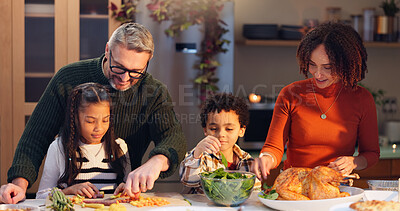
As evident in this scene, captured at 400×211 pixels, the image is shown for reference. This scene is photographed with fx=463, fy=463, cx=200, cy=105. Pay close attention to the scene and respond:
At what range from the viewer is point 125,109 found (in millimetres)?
1779

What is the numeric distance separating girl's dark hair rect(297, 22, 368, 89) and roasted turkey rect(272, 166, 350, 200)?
432 millimetres

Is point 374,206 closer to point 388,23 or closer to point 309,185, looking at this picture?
point 309,185

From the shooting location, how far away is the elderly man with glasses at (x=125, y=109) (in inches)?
63.8

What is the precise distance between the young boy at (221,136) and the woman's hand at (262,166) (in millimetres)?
105

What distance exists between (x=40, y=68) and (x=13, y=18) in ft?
1.27

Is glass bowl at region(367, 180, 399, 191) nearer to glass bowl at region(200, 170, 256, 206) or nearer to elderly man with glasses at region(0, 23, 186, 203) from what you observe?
glass bowl at region(200, 170, 256, 206)

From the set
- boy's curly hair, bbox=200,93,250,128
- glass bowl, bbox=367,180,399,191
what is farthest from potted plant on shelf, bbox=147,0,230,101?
glass bowl, bbox=367,180,399,191

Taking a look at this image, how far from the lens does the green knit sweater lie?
1.70 meters

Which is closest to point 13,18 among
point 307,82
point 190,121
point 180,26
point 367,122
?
point 180,26

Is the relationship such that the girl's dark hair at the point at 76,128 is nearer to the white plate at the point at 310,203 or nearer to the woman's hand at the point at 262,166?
the woman's hand at the point at 262,166

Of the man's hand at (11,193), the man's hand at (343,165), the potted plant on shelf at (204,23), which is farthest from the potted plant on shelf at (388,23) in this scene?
the man's hand at (11,193)

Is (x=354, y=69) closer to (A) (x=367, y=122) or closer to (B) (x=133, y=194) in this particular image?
(A) (x=367, y=122)

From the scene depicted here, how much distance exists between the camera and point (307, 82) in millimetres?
1825

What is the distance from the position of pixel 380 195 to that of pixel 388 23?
8.71 feet
